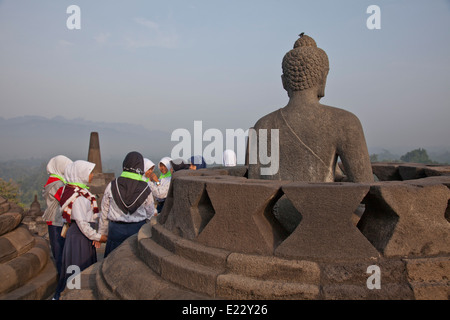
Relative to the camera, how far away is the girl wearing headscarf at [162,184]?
514 cm

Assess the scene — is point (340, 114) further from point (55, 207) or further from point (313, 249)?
point (55, 207)

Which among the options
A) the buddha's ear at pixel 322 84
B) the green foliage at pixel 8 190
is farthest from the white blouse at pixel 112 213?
the green foliage at pixel 8 190

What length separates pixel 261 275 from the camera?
1911mm

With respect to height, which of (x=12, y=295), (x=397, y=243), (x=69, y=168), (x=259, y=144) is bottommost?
(x=12, y=295)

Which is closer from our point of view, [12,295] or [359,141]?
[359,141]

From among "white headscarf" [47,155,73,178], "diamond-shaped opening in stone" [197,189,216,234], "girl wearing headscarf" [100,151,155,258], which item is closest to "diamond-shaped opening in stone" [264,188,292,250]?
"diamond-shaped opening in stone" [197,189,216,234]

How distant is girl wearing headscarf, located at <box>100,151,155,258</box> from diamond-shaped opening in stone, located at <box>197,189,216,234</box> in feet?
4.18

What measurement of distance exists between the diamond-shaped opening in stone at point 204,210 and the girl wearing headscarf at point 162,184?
2.49 metres

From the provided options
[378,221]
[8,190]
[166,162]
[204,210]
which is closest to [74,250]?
[204,210]
